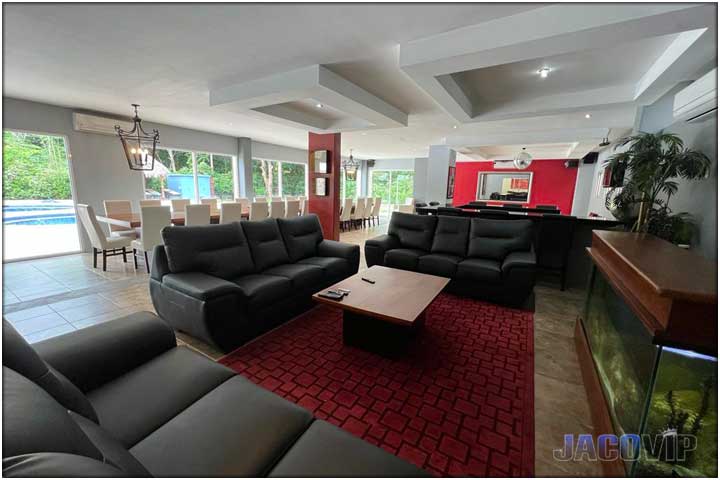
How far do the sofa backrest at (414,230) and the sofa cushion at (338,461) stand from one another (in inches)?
126

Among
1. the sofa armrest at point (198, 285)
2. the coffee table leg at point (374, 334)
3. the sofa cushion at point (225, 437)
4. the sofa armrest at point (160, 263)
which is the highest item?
the sofa armrest at point (160, 263)

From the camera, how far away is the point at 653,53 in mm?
2791

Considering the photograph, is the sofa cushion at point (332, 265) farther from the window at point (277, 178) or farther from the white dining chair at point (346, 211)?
the window at point (277, 178)

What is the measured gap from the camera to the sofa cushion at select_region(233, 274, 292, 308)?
2400mm

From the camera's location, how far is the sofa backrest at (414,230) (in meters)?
4.08

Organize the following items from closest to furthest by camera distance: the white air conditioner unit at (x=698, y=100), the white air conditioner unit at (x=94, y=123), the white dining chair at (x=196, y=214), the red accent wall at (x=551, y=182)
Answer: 1. the white air conditioner unit at (x=698, y=100)
2. the white dining chair at (x=196, y=214)
3. the white air conditioner unit at (x=94, y=123)
4. the red accent wall at (x=551, y=182)

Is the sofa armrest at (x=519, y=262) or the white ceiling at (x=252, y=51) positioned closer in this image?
the white ceiling at (x=252, y=51)

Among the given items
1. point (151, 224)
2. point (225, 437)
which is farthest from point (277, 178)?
point (225, 437)

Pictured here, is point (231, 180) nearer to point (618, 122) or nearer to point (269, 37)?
point (269, 37)

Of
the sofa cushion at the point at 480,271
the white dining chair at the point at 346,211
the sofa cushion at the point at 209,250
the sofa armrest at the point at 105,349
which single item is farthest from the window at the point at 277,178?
the sofa armrest at the point at 105,349

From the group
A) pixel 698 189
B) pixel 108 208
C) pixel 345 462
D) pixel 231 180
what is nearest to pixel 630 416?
pixel 345 462

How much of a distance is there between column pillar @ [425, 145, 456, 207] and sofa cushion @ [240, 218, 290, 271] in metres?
5.62

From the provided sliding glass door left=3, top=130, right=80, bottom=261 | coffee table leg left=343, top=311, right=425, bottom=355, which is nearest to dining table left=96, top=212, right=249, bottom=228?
sliding glass door left=3, top=130, right=80, bottom=261

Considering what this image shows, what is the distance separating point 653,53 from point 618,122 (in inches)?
107
